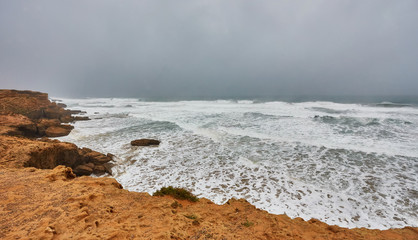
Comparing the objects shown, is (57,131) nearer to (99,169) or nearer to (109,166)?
(109,166)

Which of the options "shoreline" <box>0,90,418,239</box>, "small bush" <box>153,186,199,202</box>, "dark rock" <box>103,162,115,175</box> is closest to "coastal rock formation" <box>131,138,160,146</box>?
"dark rock" <box>103,162,115,175</box>

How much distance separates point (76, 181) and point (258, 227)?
4802mm

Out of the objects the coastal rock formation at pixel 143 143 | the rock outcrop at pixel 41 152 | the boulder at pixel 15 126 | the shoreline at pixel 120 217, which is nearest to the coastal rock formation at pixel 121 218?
the shoreline at pixel 120 217

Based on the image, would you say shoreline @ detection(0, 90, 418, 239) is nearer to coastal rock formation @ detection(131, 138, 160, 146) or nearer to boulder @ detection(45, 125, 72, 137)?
coastal rock formation @ detection(131, 138, 160, 146)

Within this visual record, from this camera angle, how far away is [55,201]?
12.0 feet

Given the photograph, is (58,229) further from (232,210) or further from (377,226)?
(377,226)

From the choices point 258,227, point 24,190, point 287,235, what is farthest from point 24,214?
point 287,235

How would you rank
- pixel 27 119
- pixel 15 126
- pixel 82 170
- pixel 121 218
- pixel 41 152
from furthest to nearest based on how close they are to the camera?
pixel 27 119 < pixel 15 126 < pixel 82 170 < pixel 41 152 < pixel 121 218

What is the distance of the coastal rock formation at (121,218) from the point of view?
2.93 meters

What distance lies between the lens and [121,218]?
133 inches

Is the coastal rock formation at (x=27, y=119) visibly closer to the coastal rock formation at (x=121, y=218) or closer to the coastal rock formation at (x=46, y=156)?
the coastal rock formation at (x=46, y=156)

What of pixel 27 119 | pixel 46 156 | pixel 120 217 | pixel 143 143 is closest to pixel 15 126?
pixel 27 119

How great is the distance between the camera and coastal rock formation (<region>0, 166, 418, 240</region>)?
2.93 meters

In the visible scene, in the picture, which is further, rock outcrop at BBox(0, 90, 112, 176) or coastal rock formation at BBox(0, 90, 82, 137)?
coastal rock formation at BBox(0, 90, 82, 137)
